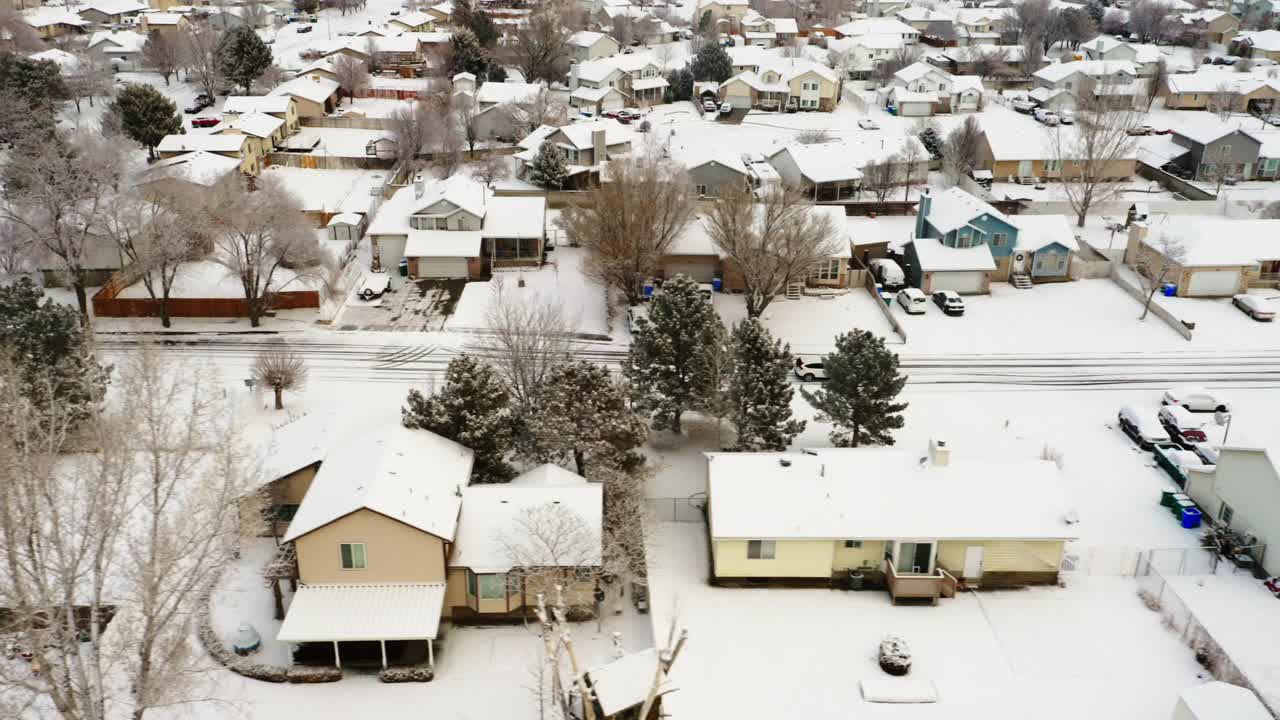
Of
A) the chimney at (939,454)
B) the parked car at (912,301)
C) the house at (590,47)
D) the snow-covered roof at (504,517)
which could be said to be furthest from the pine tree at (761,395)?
the house at (590,47)

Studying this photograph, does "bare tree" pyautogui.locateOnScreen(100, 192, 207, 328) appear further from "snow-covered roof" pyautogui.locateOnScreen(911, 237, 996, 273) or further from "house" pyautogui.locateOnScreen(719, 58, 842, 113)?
"house" pyautogui.locateOnScreen(719, 58, 842, 113)

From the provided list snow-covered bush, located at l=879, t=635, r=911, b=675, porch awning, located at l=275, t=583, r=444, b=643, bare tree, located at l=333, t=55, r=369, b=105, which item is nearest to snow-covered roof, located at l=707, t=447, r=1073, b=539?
snow-covered bush, located at l=879, t=635, r=911, b=675

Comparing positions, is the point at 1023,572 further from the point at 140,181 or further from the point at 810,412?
the point at 140,181

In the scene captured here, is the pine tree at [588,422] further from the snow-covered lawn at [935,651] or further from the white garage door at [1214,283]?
the white garage door at [1214,283]

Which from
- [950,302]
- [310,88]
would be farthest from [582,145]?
[310,88]

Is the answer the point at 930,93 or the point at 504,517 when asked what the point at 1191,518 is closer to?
the point at 504,517
